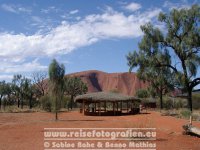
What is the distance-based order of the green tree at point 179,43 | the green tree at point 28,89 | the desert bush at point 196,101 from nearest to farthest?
the green tree at point 179,43 < the desert bush at point 196,101 < the green tree at point 28,89

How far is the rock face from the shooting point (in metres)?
151

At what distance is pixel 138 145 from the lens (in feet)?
46.2

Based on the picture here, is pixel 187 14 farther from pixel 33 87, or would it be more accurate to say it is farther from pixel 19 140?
pixel 33 87

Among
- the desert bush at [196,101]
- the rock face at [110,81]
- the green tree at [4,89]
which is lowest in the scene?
the desert bush at [196,101]

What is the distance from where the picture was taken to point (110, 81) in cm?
16325

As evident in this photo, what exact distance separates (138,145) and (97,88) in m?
147

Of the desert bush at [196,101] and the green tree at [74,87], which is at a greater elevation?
the green tree at [74,87]

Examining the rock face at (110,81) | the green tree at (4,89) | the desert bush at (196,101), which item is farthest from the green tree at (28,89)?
the rock face at (110,81)

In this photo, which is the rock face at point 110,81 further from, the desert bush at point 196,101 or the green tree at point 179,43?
the green tree at point 179,43

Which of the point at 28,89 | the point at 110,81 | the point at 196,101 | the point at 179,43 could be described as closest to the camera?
the point at 179,43

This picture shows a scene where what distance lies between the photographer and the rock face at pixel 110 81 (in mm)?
151250

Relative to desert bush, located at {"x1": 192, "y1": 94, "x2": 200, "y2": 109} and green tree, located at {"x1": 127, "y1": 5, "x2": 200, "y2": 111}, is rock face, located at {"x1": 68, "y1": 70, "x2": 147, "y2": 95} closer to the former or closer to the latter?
desert bush, located at {"x1": 192, "y1": 94, "x2": 200, "y2": 109}

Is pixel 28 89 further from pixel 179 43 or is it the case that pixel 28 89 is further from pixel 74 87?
pixel 179 43

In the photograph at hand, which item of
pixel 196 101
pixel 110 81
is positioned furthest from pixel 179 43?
pixel 110 81
